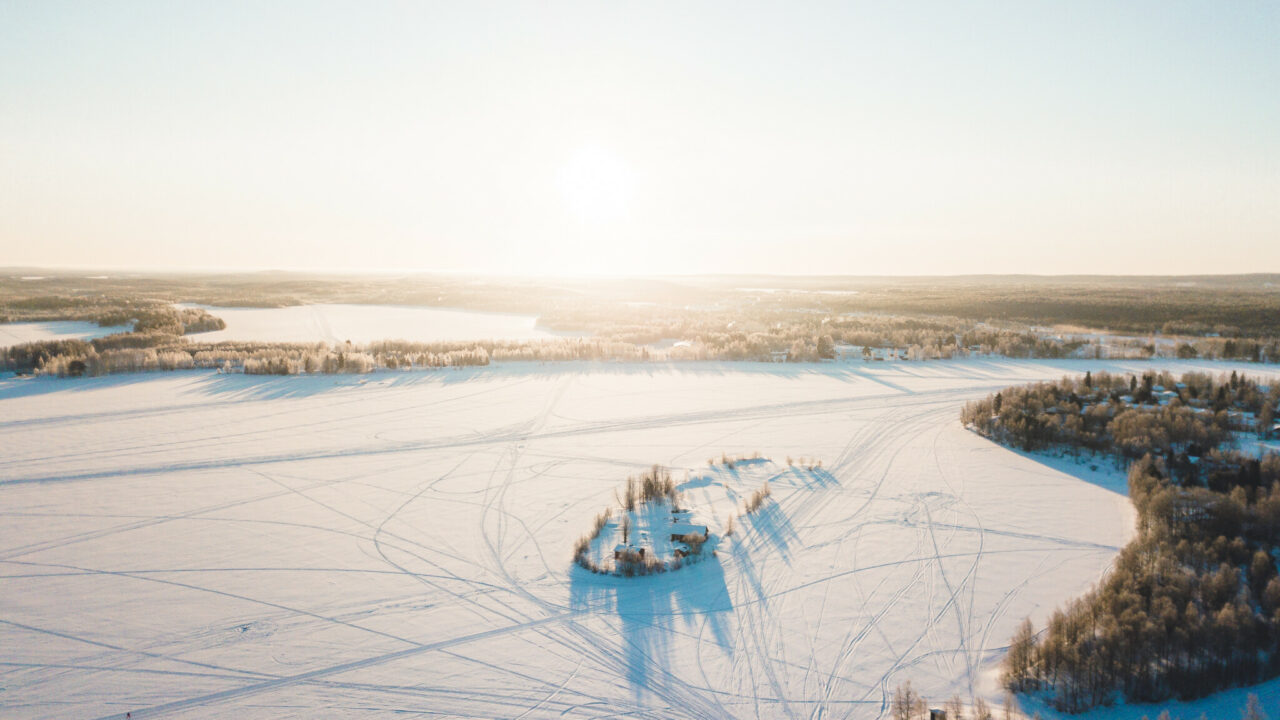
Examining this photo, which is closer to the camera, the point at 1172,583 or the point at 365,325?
the point at 1172,583

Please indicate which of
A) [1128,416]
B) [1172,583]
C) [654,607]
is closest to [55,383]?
[654,607]

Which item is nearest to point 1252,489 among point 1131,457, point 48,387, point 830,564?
point 1131,457

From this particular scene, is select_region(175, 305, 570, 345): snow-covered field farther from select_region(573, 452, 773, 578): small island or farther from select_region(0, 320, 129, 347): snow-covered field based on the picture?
select_region(573, 452, 773, 578): small island

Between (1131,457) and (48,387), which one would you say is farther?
(48,387)

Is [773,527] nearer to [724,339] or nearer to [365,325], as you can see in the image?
[724,339]

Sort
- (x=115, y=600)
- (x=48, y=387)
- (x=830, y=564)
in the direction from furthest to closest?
(x=48, y=387) → (x=830, y=564) → (x=115, y=600)

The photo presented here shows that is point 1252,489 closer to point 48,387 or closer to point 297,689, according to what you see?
point 297,689

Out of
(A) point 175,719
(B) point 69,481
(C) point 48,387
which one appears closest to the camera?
(A) point 175,719
